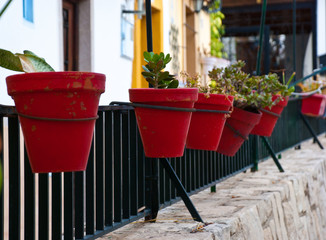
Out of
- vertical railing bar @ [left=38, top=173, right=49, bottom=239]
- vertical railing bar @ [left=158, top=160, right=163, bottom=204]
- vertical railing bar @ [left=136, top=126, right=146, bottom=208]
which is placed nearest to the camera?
vertical railing bar @ [left=38, top=173, right=49, bottom=239]

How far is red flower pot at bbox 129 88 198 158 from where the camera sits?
200 centimetres

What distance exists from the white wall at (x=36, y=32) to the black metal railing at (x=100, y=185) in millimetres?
1141

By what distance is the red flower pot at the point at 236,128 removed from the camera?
115 inches

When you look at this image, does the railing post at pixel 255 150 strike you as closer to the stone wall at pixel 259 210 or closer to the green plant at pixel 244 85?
the stone wall at pixel 259 210

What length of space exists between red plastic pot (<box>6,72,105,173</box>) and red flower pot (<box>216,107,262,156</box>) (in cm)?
152

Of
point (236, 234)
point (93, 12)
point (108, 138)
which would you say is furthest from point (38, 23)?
point (236, 234)

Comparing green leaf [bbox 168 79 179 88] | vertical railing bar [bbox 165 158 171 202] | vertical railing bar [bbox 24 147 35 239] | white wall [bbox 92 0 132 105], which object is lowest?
vertical railing bar [bbox 165 158 171 202]

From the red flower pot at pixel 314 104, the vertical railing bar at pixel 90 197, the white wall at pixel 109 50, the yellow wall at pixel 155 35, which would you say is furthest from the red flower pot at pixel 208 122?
the red flower pot at pixel 314 104

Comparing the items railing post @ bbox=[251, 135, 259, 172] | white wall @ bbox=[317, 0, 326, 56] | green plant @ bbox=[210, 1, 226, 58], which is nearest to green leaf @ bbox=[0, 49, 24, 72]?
railing post @ bbox=[251, 135, 259, 172]

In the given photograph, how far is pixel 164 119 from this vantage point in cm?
202

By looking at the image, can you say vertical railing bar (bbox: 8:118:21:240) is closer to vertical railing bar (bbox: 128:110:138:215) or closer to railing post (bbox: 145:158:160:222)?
vertical railing bar (bbox: 128:110:138:215)

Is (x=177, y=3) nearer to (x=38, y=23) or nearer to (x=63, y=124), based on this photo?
(x=38, y=23)

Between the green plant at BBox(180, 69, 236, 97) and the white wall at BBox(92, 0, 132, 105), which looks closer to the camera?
the green plant at BBox(180, 69, 236, 97)

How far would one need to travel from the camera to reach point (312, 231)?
13.5 feet
